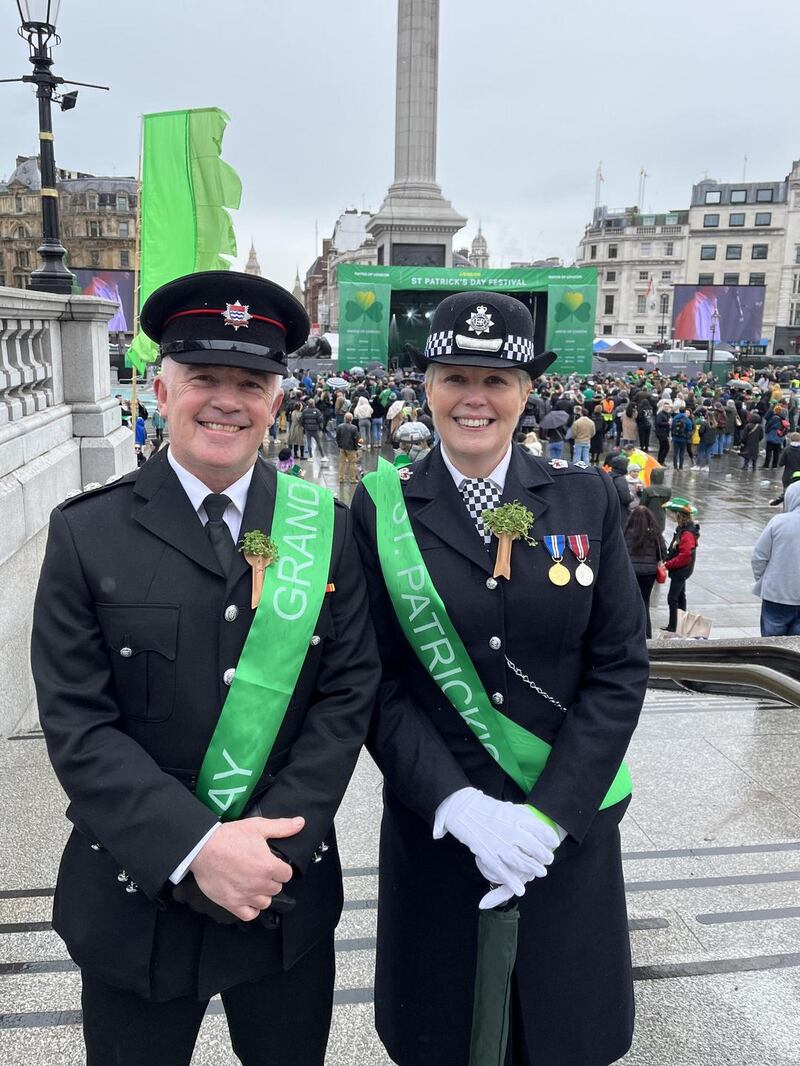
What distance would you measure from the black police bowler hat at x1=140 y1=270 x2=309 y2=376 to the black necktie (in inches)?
13.2

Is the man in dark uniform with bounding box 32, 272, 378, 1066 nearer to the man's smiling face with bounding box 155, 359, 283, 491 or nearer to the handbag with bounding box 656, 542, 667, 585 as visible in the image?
the man's smiling face with bounding box 155, 359, 283, 491

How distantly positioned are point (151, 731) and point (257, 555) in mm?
487

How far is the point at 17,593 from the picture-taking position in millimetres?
5418

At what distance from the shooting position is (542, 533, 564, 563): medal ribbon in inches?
90.9

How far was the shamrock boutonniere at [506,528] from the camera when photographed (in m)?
2.27

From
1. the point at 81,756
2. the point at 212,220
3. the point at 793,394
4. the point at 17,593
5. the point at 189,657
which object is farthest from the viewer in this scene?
the point at 793,394

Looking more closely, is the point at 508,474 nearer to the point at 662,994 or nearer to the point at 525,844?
the point at 525,844

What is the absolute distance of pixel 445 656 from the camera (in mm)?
2260

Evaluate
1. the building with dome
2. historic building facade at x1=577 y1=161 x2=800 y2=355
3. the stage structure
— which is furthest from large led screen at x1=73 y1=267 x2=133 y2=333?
the building with dome

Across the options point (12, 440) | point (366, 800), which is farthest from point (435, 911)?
point (12, 440)

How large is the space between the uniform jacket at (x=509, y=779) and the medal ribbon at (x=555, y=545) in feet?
0.07

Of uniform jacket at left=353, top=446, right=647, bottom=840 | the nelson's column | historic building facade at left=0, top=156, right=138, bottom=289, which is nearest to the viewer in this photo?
uniform jacket at left=353, top=446, right=647, bottom=840

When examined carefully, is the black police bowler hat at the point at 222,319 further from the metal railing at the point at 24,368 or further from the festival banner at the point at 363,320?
the festival banner at the point at 363,320

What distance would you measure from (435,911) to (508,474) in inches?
49.5
